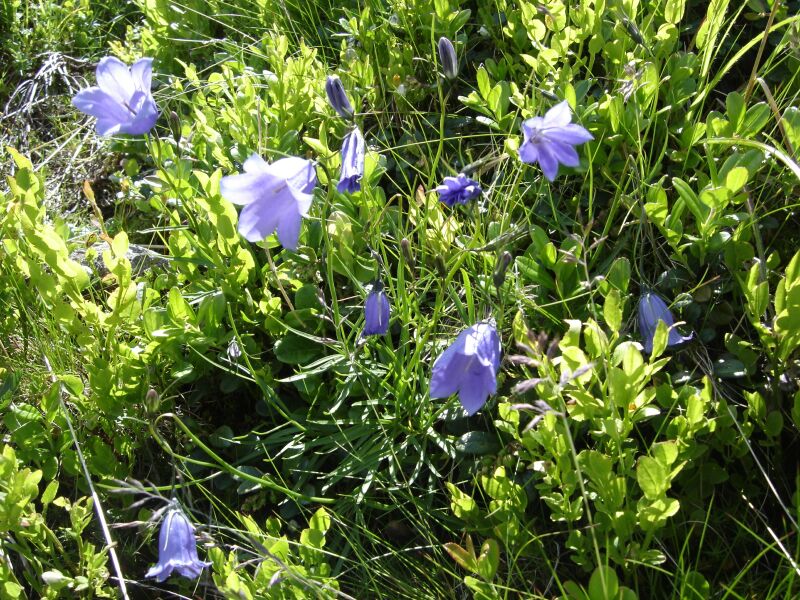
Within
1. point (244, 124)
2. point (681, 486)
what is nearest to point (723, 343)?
point (681, 486)

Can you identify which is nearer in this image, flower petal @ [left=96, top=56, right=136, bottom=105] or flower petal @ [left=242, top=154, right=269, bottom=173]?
flower petal @ [left=242, top=154, right=269, bottom=173]

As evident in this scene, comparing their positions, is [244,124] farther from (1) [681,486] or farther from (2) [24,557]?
(1) [681,486]

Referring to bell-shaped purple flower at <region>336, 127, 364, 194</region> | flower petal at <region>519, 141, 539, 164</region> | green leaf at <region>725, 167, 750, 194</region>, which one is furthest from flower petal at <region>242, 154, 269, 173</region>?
green leaf at <region>725, 167, 750, 194</region>

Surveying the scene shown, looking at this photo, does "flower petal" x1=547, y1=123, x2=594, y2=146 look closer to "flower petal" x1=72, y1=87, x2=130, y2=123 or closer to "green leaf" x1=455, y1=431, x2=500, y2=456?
"green leaf" x1=455, y1=431, x2=500, y2=456

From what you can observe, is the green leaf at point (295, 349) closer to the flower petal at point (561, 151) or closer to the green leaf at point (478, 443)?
the green leaf at point (478, 443)

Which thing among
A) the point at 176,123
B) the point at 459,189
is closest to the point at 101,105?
the point at 176,123
